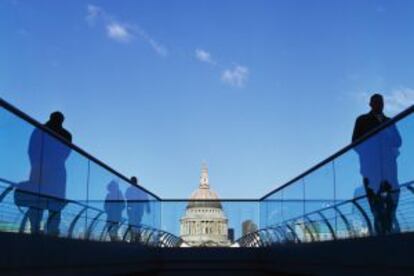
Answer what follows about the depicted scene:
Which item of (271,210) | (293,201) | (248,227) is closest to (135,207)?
(293,201)

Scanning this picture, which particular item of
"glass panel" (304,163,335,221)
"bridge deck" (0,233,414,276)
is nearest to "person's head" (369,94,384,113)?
"glass panel" (304,163,335,221)

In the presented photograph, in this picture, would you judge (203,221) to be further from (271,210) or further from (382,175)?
(382,175)

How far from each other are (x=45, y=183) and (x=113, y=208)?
4293 mm

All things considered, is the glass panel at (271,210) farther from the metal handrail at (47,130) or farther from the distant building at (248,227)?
the metal handrail at (47,130)

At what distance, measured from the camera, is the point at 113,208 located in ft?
40.5

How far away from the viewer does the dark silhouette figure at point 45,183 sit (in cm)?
756

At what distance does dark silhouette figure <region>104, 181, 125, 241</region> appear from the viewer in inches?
468

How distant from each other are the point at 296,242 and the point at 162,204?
276 inches

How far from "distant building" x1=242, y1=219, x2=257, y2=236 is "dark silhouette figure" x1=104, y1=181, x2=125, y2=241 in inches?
289

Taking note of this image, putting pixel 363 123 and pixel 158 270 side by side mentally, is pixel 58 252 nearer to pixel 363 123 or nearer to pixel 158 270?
Result: pixel 363 123

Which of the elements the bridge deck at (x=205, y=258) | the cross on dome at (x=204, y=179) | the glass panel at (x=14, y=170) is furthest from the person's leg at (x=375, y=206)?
the cross on dome at (x=204, y=179)

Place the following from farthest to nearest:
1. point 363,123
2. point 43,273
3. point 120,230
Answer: point 120,230
point 363,123
point 43,273

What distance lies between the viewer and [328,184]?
1068 centimetres

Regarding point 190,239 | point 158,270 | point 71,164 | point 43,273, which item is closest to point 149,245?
point 158,270
